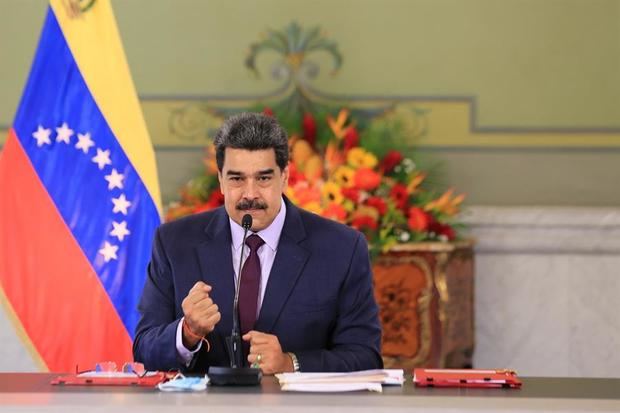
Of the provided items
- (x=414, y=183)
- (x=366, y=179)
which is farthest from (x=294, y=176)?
(x=414, y=183)

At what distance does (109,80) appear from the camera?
4043 millimetres

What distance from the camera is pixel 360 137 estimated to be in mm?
5176

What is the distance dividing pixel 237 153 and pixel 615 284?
2.72 m

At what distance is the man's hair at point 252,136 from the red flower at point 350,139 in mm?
1819

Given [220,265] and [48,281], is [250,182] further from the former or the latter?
[48,281]

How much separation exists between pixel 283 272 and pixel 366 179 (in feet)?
5.34

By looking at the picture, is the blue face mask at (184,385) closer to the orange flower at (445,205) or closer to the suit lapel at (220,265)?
the suit lapel at (220,265)

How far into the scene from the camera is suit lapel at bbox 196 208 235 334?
125 inches

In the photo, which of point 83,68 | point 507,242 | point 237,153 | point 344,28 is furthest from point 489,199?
point 237,153

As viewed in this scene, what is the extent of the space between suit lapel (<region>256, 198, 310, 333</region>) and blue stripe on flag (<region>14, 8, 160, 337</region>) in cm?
86

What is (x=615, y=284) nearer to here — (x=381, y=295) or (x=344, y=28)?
(x=381, y=295)

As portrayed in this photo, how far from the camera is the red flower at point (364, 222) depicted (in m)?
4.71

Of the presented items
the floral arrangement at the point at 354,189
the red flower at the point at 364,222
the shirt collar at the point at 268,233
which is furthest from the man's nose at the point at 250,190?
the red flower at the point at 364,222

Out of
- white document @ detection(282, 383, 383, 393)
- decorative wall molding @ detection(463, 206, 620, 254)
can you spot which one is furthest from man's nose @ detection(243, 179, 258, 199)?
decorative wall molding @ detection(463, 206, 620, 254)
